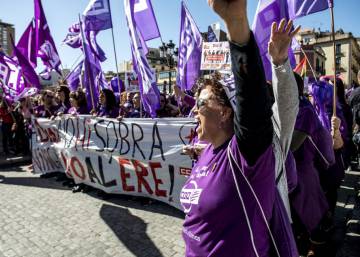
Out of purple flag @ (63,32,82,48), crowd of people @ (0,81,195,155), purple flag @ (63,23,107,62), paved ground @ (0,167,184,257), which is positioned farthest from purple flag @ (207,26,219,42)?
paved ground @ (0,167,184,257)

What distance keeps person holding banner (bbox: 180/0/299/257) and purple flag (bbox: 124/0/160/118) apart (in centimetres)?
403

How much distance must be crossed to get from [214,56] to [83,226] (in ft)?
13.8

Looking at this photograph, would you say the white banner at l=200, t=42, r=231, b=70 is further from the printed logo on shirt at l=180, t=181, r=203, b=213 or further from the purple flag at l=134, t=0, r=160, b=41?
the printed logo on shirt at l=180, t=181, r=203, b=213

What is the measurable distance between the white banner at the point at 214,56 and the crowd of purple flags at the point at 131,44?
293 mm

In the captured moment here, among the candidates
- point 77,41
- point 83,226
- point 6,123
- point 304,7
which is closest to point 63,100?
point 77,41

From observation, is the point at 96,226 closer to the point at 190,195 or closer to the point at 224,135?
the point at 190,195

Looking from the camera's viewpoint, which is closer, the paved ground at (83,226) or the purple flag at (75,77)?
the paved ground at (83,226)

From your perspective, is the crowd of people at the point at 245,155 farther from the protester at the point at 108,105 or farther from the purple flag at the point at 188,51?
the purple flag at the point at 188,51

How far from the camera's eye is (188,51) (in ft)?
24.4

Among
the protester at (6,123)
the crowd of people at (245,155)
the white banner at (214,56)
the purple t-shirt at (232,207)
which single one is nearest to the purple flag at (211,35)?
the white banner at (214,56)

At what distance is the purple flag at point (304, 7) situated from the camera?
395cm

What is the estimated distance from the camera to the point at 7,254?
13.2ft

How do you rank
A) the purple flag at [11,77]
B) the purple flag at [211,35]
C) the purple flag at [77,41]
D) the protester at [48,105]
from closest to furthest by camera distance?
the purple flag at [77,41], the protester at [48,105], the purple flag at [11,77], the purple flag at [211,35]

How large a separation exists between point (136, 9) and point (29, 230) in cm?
411
